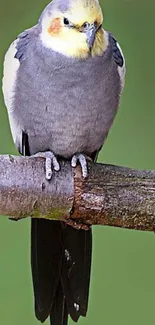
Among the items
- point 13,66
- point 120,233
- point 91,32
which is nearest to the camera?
point 91,32

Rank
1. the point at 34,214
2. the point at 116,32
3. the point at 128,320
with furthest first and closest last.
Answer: the point at 116,32 → the point at 128,320 → the point at 34,214

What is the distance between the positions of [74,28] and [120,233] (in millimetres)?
910

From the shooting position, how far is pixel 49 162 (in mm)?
1376

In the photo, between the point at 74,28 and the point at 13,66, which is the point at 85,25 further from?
the point at 13,66

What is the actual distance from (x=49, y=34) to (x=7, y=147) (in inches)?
31.4

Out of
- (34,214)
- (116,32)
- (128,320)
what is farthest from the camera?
(116,32)

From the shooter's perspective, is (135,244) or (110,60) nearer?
(110,60)

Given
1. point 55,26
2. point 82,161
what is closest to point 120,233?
point 82,161

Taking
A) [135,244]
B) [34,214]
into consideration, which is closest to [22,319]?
[135,244]

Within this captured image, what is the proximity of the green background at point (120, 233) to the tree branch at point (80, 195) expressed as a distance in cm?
73

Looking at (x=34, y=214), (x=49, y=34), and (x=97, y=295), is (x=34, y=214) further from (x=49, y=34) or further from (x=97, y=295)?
(x=97, y=295)

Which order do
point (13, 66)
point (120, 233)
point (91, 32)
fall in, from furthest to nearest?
point (120, 233), point (13, 66), point (91, 32)

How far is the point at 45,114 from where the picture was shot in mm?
1414

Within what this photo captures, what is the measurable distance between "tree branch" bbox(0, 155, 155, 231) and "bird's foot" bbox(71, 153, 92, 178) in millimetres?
11
